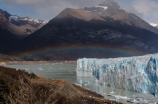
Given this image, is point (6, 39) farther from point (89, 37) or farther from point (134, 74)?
point (134, 74)

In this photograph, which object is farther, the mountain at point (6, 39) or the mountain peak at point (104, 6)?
the mountain peak at point (104, 6)

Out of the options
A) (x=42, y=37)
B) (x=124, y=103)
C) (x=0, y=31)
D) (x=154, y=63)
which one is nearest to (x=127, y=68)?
(x=154, y=63)

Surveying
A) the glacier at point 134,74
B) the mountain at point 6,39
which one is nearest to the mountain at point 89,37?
the mountain at point 6,39

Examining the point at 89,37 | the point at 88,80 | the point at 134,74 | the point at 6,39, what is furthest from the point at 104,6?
the point at 134,74

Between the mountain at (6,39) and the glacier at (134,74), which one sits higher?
the mountain at (6,39)

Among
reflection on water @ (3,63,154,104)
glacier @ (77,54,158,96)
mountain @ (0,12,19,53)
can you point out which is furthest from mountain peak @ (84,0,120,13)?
glacier @ (77,54,158,96)

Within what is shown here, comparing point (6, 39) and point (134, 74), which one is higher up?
point (6, 39)

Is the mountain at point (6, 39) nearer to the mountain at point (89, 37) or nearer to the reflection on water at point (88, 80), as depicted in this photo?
the mountain at point (89, 37)
